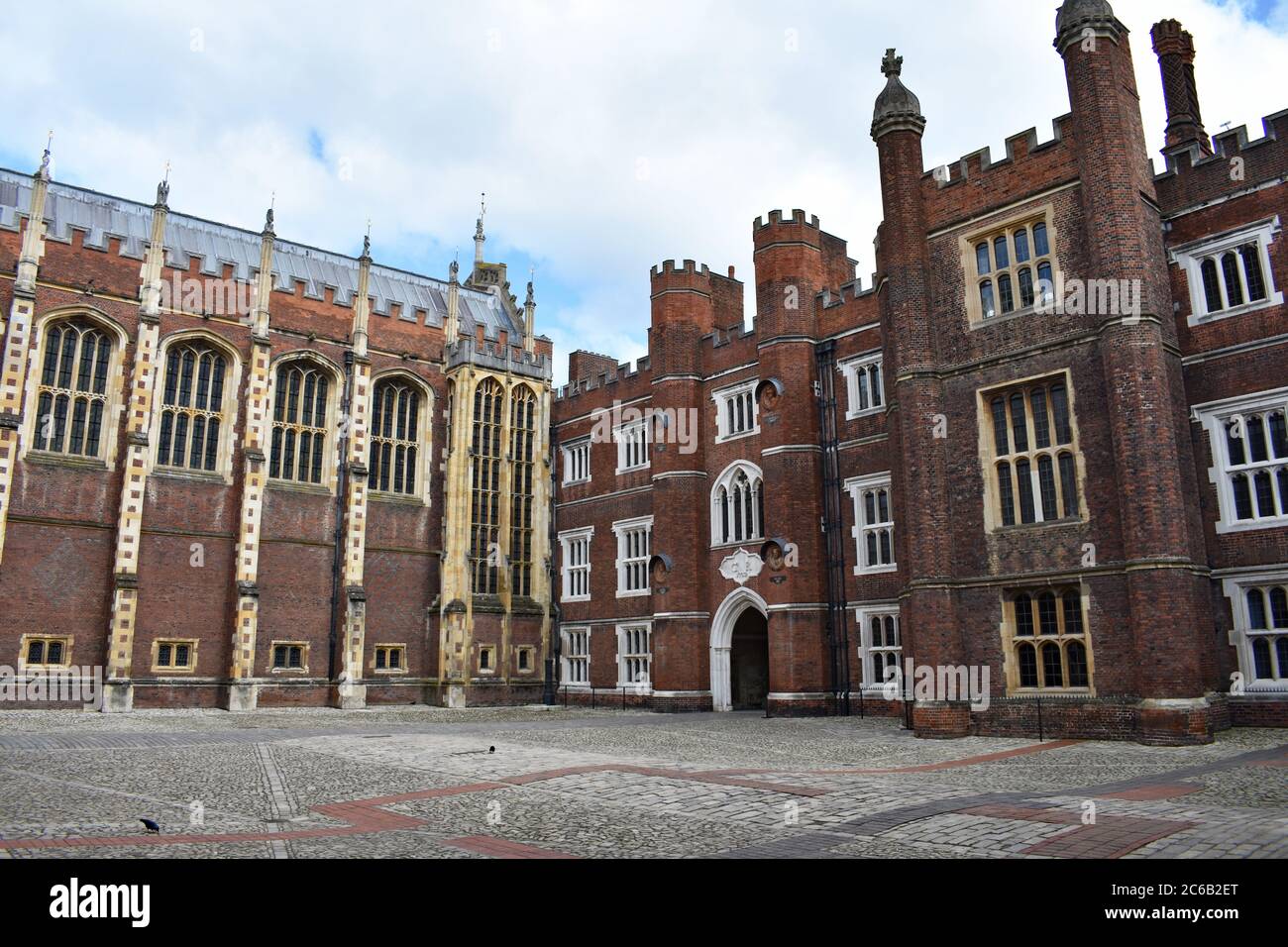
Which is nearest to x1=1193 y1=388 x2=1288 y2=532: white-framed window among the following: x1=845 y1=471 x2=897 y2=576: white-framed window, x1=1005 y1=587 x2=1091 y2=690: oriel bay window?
x1=1005 y1=587 x2=1091 y2=690: oriel bay window

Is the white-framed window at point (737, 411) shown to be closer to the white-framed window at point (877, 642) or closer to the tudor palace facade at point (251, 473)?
the white-framed window at point (877, 642)

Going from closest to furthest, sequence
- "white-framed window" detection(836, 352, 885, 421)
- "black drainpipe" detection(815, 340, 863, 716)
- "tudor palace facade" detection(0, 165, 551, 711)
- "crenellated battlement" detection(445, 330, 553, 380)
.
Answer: "black drainpipe" detection(815, 340, 863, 716) → "white-framed window" detection(836, 352, 885, 421) → "tudor palace facade" detection(0, 165, 551, 711) → "crenellated battlement" detection(445, 330, 553, 380)

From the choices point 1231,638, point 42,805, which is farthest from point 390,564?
point 1231,638

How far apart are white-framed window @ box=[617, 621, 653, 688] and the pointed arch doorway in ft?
9.73

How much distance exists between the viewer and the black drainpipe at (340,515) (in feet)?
102

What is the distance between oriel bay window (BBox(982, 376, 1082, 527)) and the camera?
718 inches

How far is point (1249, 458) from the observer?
59.6 feet

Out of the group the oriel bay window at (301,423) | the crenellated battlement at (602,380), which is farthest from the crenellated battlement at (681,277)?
the oriel bay window at (301,423)

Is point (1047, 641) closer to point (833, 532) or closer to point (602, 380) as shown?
point (833, 532)

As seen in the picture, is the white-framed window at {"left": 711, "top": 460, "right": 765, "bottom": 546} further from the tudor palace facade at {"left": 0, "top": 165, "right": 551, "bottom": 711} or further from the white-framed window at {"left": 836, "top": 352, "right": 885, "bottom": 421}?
the tudor palace facade at {"left": 0, "top": 165, "right": 551, "bottom": 711}

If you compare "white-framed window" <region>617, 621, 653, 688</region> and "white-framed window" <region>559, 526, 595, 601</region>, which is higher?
"white-framed window" <region>559, 526, 595, 601</region>

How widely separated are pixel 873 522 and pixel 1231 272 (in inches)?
404

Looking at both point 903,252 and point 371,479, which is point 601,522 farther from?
point 903,252

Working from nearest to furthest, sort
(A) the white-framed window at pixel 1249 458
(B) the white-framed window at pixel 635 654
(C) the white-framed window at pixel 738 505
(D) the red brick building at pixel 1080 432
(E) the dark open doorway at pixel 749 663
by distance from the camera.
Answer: (D) the red brick building at pixel 1080 432 → (A) the white-framed window at pixel 1249 458 → (C) the white-framed window at pixel 738 505 → (E) the dark open doorway at pixel 749 663 → (B) the white-framed window at pixel 635 654
